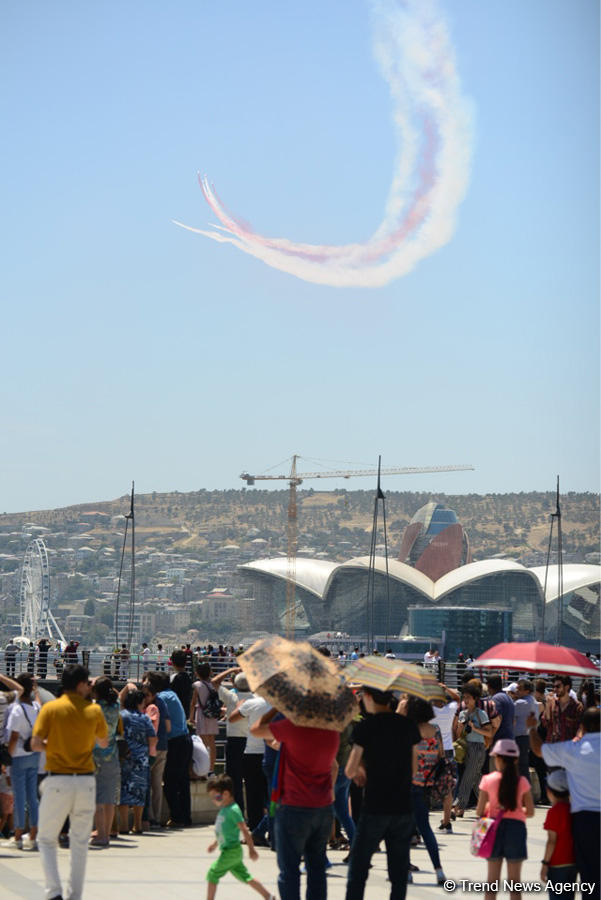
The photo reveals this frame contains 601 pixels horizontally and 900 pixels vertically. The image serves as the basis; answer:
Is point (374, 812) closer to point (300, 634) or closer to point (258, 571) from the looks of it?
point (258, 571)

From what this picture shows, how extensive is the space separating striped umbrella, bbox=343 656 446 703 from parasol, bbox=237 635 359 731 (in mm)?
393

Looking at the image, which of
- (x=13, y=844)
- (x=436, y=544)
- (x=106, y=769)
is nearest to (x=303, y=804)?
(x=106, y=769)

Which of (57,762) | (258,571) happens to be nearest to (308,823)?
(57,762)

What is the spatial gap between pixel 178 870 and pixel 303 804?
259 cm

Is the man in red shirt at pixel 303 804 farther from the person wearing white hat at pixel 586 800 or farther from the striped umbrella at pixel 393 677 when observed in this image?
the person wearing white hat at pixel 586 800

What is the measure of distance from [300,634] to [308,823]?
110 metres

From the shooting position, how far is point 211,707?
39.3 ft

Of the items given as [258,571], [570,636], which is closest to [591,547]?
[570,636]

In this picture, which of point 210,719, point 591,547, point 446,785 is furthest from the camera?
point 591,547

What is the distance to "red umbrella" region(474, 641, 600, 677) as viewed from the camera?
8.65m

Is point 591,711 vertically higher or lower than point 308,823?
higher

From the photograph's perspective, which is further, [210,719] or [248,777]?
[210,719]

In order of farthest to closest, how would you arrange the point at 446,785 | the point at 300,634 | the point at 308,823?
the point at 300,634
the point at 446,785
the point at 308,823

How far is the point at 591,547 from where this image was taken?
165 meters
